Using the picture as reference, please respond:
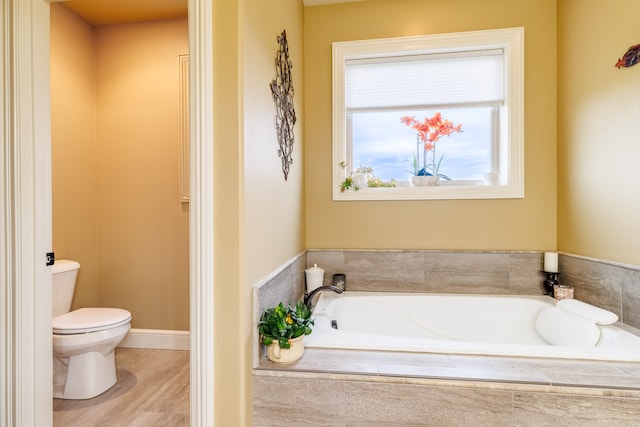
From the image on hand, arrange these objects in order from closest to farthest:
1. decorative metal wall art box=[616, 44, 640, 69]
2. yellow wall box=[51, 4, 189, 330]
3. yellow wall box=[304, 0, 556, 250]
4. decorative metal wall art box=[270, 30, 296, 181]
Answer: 1. decorative metal wall art box=[616, 44, 640, 69]
2. decorative metal wall art box=[270, 30, 296, 181]
3. yellow wall box=[304, 0, 556, 250]
4. yellow wall box=[51, 4, 189, 330]

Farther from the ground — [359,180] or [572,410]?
[359,180]

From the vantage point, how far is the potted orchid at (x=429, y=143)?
2316 mm

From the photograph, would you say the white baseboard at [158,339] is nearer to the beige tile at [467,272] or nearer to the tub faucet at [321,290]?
the tub faucet at [321,290]

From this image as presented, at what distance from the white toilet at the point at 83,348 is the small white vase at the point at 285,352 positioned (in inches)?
50.1

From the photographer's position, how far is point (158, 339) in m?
2.52

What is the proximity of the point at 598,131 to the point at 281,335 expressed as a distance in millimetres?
2099

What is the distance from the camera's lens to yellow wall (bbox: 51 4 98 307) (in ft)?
7.33

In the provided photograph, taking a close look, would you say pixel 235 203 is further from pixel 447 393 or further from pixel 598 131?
pixel 598 131

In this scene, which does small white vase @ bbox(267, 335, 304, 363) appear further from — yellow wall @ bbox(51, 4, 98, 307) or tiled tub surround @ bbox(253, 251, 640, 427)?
yellow wall @ bbox(51, 4, 98, 307)

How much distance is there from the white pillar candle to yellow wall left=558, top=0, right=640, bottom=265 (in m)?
0.10

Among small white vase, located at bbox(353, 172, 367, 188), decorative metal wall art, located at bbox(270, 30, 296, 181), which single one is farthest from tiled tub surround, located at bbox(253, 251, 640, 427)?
small white vase, located at bbox(353, 172, 367, 188)

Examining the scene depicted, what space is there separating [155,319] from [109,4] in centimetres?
242

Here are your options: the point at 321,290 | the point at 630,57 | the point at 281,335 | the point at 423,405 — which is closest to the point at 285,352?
the point at 281,335

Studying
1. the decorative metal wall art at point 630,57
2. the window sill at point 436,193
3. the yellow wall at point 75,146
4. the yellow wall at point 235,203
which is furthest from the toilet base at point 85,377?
the decorative metal wall art at point 630,57
